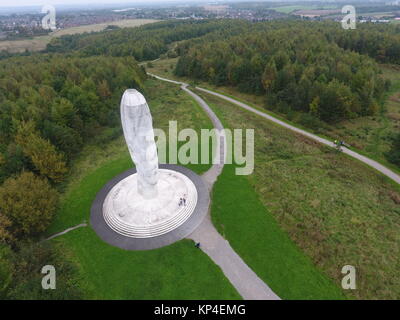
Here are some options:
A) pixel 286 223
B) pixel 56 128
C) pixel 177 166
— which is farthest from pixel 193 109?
pixel 286 223

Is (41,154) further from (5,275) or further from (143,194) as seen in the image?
(5,275)

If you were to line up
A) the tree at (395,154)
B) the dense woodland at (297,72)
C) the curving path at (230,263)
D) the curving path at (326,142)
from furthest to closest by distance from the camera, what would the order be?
the dense woodland at (297,72), the tree at (395,154), the curving path at (326,142), the curving path at (230,263)

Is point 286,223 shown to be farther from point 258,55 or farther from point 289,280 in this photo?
point 258,55

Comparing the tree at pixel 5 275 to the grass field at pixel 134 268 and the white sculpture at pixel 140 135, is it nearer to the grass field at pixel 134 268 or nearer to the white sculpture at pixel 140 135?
the grass field at pixel 134 268

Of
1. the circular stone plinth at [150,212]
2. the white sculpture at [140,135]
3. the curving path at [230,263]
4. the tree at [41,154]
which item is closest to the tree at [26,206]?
the circular stone plinth at [150,212]

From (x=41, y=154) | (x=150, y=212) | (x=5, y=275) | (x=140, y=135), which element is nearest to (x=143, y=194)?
Result: (x=150, y=212)

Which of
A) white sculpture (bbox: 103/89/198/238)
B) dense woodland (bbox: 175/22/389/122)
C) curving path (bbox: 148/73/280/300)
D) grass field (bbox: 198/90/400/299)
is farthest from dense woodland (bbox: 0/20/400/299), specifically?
curving path (bbox: 148/73/280/300)
